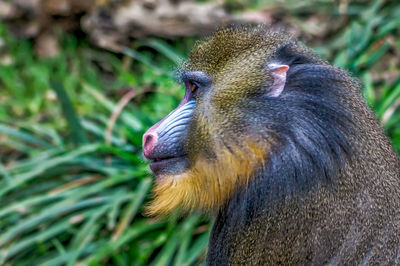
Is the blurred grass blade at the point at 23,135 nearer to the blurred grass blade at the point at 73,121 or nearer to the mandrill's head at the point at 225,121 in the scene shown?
the blurred grass blade at the point at 73,121

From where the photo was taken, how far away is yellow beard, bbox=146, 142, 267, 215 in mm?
2498

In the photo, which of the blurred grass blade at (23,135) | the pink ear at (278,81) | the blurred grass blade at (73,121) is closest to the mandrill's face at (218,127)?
the pink ear at (278,81)

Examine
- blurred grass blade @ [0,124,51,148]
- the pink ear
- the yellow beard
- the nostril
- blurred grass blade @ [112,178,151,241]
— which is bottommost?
blurred grass blade @ [112,178,151,241]

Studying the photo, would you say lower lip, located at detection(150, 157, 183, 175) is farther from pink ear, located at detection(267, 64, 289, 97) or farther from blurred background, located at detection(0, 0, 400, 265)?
pink ear, located at detection(267, 64, 289, 97)

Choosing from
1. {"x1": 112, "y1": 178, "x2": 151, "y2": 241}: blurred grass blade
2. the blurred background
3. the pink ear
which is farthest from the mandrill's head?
{"x1": 112, "y1": 178, "x2": 151, "y2": 241}: blurred grass blade

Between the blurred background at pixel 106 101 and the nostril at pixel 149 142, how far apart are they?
24 centimetres

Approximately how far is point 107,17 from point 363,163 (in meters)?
3.93

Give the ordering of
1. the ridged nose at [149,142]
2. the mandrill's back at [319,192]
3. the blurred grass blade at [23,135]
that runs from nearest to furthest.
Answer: the mandrill's back at [319,192] < the ridged nose at [149,142] < the blurred grass blade at [23,135]

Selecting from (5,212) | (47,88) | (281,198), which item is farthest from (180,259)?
(47,88)

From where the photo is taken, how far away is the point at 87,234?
12.8 ft

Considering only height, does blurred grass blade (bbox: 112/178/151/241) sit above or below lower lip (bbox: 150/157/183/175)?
below

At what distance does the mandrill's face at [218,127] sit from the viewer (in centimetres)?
250

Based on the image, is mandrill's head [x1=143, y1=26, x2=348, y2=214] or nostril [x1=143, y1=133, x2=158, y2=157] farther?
nostril [x1=143, y1=133, x2=158, y2=157]

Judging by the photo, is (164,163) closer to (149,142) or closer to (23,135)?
(149,142)
